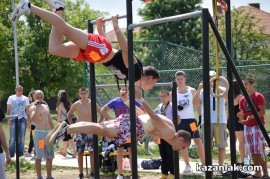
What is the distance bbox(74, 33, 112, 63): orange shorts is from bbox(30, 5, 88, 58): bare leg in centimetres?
5

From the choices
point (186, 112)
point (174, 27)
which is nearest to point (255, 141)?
point (186, 112)

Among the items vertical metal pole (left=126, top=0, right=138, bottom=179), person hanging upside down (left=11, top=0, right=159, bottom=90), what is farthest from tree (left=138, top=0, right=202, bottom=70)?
vertical metal pole (left=126, top=0, right=138, bottom=179)

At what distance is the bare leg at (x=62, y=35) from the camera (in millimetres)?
5848

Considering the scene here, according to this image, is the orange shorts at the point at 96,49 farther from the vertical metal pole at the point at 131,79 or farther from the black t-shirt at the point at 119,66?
the vertical metal pole at the point at 131,79

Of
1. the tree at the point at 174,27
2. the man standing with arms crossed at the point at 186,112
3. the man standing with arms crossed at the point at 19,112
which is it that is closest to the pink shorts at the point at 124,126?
the man standing with arms crossed at the point at 186,112

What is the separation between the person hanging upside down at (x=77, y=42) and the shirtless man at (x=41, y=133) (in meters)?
3.71

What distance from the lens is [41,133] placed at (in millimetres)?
9906

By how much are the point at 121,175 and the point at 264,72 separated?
15.4 feet

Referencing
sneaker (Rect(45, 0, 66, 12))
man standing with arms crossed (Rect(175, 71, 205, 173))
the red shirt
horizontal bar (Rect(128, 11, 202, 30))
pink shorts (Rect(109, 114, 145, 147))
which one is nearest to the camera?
horizontal bar (Rect(128, 11, 202, 30))

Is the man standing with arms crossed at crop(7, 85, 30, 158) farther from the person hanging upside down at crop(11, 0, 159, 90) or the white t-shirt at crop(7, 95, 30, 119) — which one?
the person hanging upside down at crop(11, 0, 159, 90)

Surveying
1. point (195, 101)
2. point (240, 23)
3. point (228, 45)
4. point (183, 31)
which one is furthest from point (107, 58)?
point (183, 31)

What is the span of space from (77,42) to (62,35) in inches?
6.4

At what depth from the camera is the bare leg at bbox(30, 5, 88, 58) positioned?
19.2 ft

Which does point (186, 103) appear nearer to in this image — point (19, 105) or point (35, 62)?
point (19, 105)
